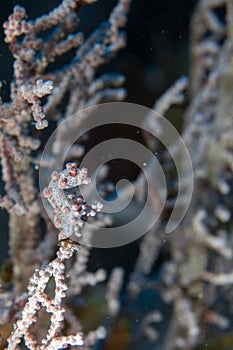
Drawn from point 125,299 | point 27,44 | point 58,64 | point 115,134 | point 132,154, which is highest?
point 58,64

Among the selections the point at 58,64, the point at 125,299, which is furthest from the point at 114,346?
the point at 58,64

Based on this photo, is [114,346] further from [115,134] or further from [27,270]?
[115,134]

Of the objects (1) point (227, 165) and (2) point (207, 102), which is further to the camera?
(2) point (207, 102)

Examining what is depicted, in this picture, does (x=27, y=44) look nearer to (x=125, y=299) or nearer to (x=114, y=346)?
(x=125, y=299)

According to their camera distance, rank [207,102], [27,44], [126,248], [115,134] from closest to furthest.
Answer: [27,44] → [207,102] → [115,134] → [126,248]

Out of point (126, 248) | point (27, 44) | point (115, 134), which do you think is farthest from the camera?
point (126, 248)

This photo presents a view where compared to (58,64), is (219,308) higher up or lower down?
lower down

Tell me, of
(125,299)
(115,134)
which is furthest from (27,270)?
(115,134)

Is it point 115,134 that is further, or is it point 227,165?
point 115,134

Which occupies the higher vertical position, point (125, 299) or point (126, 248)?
point (126, 248)
